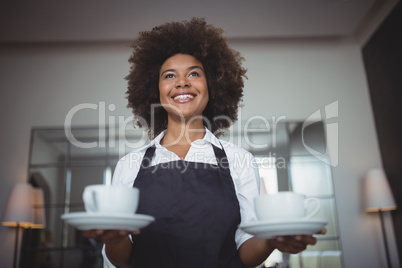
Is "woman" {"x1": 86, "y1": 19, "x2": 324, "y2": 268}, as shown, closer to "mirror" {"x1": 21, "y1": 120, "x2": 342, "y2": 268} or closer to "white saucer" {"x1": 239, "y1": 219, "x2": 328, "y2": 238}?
"white saucer" {"x1": 239, "y1": 219, "x2": 328, "y2": 238}

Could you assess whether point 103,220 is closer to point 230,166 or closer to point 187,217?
point 187,217

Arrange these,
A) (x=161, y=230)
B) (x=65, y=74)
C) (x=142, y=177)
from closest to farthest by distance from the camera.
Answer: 1. (x=161, y=230)
2. (x=142, y=177)
3. (x=65, y=74)

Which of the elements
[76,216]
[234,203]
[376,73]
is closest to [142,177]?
[234,203]

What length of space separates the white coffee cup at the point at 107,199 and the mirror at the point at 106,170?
2847 millimetres

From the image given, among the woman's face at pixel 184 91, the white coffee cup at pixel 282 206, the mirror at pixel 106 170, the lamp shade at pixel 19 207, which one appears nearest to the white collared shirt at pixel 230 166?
the woman's face at pixel 184 91

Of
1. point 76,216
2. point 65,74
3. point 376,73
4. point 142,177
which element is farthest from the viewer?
point 65,74

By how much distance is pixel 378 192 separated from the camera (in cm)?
345

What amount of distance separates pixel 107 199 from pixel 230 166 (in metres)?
0.57

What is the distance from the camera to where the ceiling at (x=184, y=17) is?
3.49 meters

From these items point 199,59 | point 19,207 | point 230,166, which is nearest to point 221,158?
point 230,166

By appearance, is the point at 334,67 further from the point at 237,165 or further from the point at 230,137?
→ the point at 237,165

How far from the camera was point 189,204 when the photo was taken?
1.19 meters

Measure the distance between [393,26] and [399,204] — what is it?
1.64 metres

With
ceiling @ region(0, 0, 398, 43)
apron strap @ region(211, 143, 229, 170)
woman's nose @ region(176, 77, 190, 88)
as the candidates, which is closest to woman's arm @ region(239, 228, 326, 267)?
apron strap @ region(211, 143, 229, 170)
